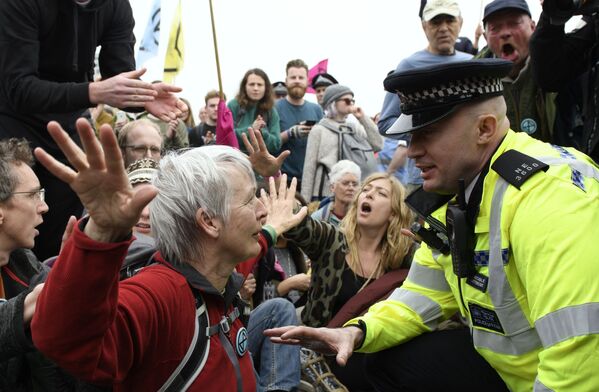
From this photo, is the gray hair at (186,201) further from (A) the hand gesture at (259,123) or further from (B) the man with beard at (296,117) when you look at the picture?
(B) the man with beard at (296,117)

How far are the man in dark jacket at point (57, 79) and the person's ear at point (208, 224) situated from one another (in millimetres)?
1103

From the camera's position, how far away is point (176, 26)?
9.38 m

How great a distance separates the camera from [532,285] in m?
2.46

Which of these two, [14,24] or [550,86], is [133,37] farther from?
[550,86]

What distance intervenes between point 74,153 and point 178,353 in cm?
86

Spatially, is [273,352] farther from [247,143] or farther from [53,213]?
[53,213]

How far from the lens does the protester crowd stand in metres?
2.00

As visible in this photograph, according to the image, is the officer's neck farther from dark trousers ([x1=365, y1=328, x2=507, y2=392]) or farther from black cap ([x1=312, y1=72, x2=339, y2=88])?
black cap ([x1=312, y1=72, x2=339, y2=88])

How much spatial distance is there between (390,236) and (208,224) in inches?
89.5

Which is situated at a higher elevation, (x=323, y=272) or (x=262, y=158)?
(x=262, y=158)

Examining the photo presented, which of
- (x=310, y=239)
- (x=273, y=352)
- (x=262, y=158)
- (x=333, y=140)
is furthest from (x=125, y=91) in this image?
(x=333, y=140)

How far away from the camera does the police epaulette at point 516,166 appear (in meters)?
2.58

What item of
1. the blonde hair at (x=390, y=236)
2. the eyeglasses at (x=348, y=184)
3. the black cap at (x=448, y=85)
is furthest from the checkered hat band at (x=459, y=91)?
the eyeglasses at (x=348, y=184)

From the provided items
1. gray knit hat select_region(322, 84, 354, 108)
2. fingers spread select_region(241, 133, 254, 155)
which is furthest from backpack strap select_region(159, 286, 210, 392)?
gray knit hat select_region(322, 84, 354, 108)
